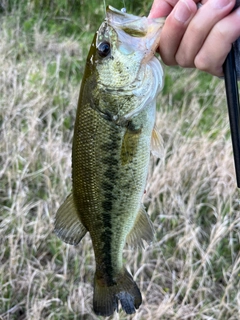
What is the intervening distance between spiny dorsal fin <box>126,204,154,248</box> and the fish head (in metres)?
0.49

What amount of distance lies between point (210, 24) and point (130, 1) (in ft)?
11.2

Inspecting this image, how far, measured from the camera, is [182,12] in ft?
4.30

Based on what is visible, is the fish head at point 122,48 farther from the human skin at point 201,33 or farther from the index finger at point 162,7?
the index finger at point 162,7

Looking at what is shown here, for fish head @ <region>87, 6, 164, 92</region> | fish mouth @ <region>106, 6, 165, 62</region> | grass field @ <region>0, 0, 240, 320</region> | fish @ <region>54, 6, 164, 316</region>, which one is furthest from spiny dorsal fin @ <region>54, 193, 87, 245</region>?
grass field @ <region>0, 0, 240, 320</region>

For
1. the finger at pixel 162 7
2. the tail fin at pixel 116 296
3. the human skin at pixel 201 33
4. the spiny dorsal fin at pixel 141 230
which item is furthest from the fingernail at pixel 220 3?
the tail fin at pixel 116 296

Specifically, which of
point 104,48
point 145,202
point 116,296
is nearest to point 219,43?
point 104,48

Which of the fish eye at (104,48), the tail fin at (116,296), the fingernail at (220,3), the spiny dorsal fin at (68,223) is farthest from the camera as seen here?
the tail fin at (116,296)

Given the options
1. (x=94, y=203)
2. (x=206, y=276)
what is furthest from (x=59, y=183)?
(x=94, y=203)

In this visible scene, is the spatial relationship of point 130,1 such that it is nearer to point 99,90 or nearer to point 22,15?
point 22,15

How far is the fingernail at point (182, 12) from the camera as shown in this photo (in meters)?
1.29

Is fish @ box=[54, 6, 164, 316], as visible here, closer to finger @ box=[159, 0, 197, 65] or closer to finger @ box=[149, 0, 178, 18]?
finger @ box=[159, 0, 197, 65]

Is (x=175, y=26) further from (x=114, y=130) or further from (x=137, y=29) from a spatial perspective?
(x=114, y=130)

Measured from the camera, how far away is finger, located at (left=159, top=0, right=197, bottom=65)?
1300 mm

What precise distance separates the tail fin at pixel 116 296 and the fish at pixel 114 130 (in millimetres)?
Answer: 192
